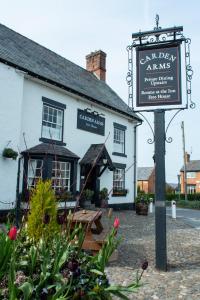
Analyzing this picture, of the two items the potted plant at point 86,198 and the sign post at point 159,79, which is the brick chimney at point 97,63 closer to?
the potted plant at point 86,198

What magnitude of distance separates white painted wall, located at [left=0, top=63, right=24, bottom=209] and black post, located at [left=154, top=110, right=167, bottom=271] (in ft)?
22.9

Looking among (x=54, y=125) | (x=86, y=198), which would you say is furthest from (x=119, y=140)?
(x=54, y=125)

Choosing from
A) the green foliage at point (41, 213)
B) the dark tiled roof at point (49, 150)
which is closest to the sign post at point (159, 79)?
the green foliage at point (41, 213)

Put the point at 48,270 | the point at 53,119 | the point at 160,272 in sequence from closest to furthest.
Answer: the point at 48,270 → the point at 160,272 → the point at 53,119

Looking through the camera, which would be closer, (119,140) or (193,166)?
(119,140)

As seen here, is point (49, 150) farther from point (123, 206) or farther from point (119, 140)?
point (123, 206)

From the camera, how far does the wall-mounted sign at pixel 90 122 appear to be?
16.3 meters

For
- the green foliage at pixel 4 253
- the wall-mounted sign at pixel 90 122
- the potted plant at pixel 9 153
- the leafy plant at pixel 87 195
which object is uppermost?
the wall-mounted sign at pixel 90 122

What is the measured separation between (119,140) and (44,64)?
6.86 meters

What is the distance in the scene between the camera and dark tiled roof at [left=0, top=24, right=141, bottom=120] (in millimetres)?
13281

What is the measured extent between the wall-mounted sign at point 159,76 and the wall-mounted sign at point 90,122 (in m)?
9.35

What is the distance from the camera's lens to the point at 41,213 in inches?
171

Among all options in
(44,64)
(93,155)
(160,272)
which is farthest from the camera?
(93,155)

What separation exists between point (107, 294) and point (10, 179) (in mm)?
9353
